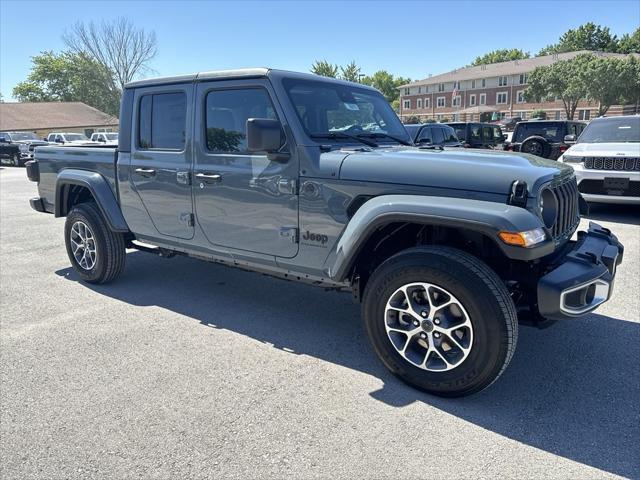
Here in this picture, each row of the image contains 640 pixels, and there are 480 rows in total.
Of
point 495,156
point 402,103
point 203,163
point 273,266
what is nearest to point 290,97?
point 203,163

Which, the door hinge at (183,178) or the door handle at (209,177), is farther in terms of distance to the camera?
the door hinge at (183,178)

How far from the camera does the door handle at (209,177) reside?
3.77m

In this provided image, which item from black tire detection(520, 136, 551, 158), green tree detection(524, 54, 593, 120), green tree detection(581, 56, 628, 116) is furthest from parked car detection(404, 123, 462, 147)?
green tree detection(524, 54, 593, 120)

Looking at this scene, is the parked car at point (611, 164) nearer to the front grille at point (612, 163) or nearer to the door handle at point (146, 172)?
the front grille at point (612, 163)

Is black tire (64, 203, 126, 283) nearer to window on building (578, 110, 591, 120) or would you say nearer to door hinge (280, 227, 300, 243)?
door hinge (280, 227, 300, 243)

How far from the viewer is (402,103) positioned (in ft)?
262

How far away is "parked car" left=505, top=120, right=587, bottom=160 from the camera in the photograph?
13.6m

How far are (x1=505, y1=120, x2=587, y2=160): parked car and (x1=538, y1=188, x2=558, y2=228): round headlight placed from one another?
466 inches

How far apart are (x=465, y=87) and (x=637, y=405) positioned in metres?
73.9

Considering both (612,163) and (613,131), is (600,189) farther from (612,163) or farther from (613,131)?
(613,131)

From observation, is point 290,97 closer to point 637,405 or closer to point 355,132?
point 355,132

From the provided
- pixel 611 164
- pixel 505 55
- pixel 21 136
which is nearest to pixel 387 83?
pixel 505 55

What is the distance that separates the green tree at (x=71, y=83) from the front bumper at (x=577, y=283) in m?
57.8

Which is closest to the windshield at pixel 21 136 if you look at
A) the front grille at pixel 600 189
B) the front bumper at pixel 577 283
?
the front grille at pixel 600 189
